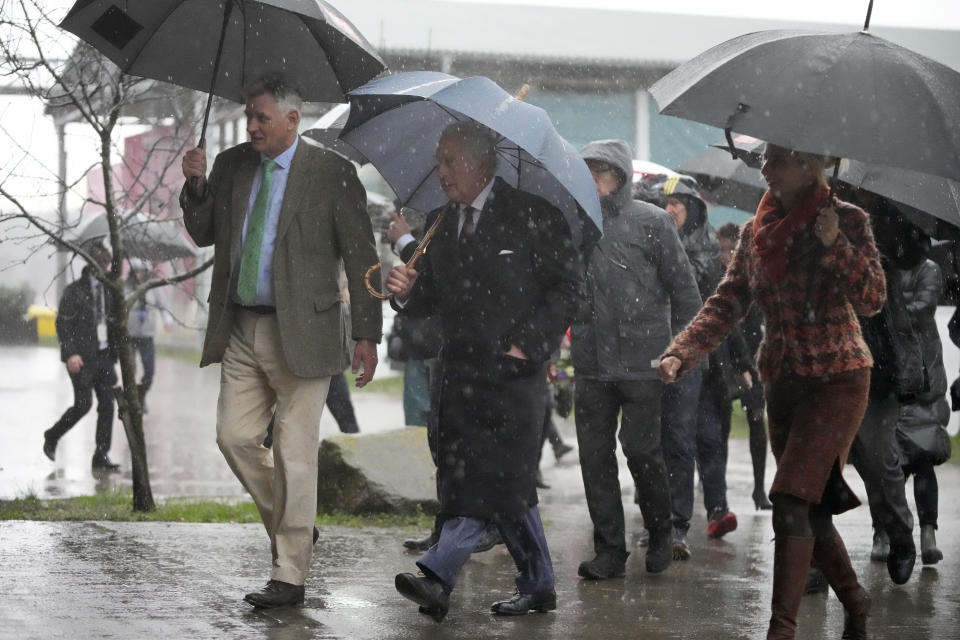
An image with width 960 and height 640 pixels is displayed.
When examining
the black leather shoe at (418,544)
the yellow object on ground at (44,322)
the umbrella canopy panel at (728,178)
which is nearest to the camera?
the black leather shoe at (418,544)

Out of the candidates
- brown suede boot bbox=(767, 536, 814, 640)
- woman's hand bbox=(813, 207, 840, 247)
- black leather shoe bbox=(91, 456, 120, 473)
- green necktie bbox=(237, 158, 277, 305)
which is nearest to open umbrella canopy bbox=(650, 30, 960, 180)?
woman's hand bbox=(813, 207, 840, 247)

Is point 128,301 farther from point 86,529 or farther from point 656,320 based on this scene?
point 656,320

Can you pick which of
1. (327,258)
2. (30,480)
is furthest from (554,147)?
(30,480)

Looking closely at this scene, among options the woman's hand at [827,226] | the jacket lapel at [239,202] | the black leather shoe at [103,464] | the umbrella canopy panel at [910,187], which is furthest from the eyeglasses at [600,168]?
the black leather shoe at [103,464]

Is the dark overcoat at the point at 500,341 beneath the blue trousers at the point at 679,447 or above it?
above

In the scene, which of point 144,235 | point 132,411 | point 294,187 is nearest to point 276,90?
point 294,187

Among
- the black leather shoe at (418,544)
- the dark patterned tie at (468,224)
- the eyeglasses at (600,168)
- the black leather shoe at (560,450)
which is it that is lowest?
the black leather shoe at (560,450)

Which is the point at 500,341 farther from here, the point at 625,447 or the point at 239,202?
the point at 625,447

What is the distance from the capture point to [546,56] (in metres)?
25.6

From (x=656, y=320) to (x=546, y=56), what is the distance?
61.1ft

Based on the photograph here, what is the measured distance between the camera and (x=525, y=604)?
610 centimetres

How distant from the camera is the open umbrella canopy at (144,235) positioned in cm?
940

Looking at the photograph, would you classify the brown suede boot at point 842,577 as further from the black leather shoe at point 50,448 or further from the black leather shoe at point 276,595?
the black leather shoe at point 50,448

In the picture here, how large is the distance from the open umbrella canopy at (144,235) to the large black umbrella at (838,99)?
467 cm
